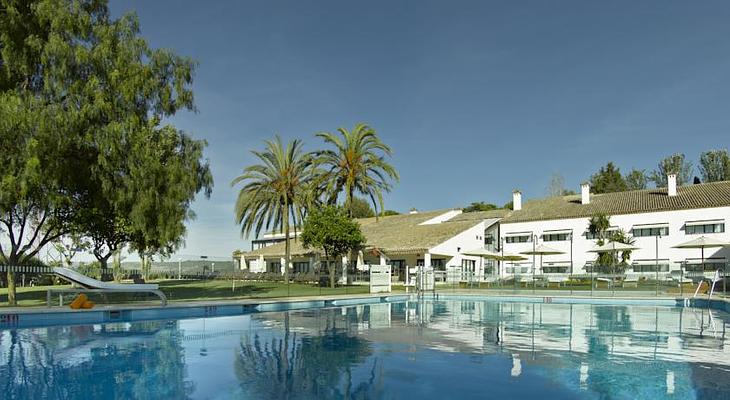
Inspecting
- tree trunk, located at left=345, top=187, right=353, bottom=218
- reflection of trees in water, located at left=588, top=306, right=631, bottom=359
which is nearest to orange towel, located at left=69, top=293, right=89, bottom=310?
reflection of trees in water, located at left=588, top=306, right=631, bottom=359

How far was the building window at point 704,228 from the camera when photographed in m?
36.7

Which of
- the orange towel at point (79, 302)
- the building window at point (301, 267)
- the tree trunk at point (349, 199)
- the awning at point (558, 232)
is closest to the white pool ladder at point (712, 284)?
the tree trunk at point (349, 199)

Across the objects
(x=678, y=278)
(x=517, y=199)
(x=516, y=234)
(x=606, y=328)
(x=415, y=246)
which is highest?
(x=517, y=199)

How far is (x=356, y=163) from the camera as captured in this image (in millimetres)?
34188

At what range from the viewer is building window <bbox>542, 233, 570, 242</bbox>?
144 ft

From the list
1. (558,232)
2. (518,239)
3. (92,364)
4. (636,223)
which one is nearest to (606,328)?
(92,364)

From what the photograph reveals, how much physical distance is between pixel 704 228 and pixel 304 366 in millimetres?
36084

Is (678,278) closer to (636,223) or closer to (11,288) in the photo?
(636,223)

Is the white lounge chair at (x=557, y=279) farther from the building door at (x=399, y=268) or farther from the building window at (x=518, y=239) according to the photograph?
the building window at (x=518, y=239)

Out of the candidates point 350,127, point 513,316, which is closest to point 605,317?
point 513,316

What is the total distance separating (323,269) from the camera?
137 ft

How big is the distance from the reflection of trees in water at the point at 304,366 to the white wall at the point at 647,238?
2542cm

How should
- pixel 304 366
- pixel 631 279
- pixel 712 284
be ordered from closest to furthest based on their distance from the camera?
pixel 304 366 < pixel 712 284 < pixel 631 279

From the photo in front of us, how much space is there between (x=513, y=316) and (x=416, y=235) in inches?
900
